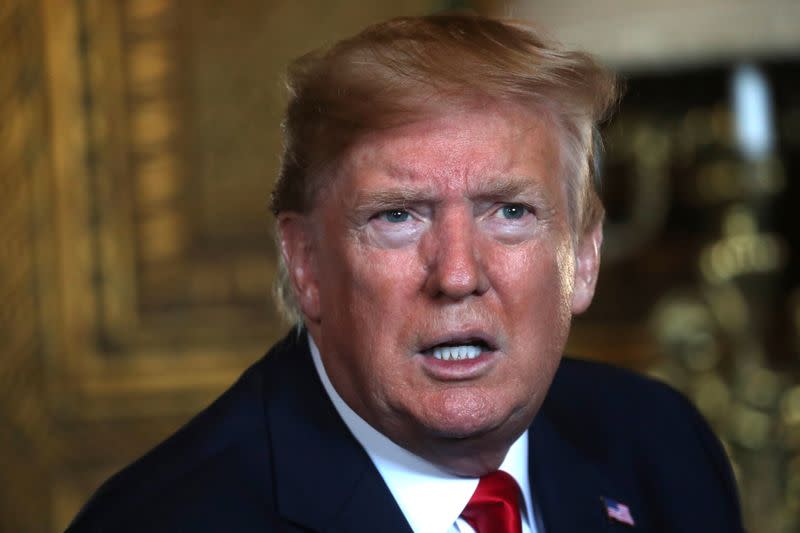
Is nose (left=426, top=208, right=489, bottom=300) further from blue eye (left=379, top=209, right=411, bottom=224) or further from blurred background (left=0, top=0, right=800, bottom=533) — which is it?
blurred background (left=0, top=0, right=800, bottom=533)

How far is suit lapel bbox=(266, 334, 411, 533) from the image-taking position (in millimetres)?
1573

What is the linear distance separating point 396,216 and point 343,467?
328mm

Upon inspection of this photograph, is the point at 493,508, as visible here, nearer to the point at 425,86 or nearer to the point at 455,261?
the point at 455,261

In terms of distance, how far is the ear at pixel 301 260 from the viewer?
164 centimetres

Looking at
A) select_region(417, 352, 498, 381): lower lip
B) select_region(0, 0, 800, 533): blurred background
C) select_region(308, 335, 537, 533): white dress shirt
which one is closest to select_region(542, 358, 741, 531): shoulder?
select_region(308, 335, 537, 533): white dress shirt

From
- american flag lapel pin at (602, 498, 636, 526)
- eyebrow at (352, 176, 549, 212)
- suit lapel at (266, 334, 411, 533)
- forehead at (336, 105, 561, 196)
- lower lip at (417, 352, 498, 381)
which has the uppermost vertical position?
forehead at (336, 105, 561, 196)

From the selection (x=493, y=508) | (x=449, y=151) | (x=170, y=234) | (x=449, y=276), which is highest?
(x=449, y=151)

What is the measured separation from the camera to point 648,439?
199cm

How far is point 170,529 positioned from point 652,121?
317 centimetres

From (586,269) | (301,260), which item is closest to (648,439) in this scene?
(586,269)

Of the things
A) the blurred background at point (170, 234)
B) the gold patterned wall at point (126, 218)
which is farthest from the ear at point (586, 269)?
the gold patterned wall at point (126, 218)

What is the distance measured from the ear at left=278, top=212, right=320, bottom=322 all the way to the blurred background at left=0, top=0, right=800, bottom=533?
1.75 m

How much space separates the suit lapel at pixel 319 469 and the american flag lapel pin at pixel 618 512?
0.37m

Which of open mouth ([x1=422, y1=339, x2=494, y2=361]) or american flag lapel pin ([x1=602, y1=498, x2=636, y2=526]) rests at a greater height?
open mouth ([x1=422, y1=339, x2=494, y2=361])
